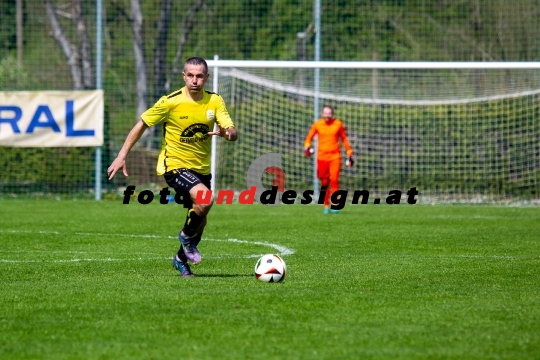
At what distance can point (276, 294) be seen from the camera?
7980 mm

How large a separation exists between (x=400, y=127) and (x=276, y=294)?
1536 centimetres

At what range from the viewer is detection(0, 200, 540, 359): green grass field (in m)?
6.04

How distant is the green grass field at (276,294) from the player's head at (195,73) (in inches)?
74.1

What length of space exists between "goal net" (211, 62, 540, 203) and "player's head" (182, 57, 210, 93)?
1269 centimetres

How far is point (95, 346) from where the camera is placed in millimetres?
6008

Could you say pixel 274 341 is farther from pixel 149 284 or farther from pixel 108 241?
pixel 108 241

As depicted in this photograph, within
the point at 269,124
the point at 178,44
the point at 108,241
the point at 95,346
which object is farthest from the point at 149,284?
the point at 178,44

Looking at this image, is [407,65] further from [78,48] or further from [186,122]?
[78,48]

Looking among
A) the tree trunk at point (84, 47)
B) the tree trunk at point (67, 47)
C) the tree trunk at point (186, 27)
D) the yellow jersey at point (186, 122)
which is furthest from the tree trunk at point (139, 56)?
the yellow jersey at point (186, 122)

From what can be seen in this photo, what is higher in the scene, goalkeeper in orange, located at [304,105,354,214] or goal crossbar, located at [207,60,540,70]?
goal crossbar, located at [207,60,540,70]

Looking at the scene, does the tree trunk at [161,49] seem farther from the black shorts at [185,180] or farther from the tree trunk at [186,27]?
the black shorts at [185,180]

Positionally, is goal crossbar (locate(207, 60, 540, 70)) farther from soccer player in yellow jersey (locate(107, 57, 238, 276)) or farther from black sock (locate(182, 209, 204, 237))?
black sock (locate(182, 209, 204, 237))

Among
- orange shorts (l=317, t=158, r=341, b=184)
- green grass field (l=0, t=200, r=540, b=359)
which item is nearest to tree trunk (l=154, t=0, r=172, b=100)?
orange shorts (l=317, t=158, r=341, b=184)

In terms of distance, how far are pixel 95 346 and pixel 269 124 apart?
55.8 ft
